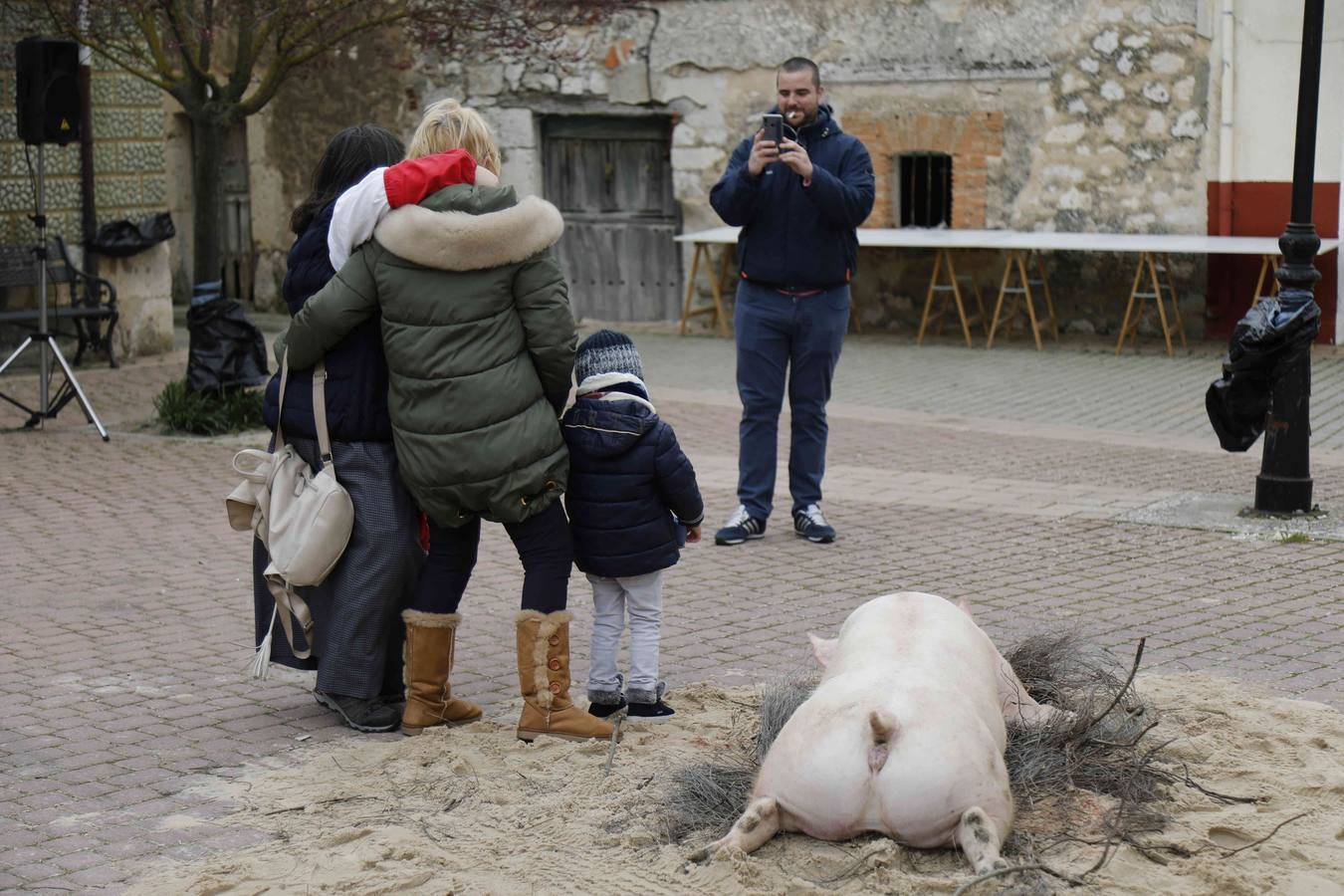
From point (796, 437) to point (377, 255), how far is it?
335 cm

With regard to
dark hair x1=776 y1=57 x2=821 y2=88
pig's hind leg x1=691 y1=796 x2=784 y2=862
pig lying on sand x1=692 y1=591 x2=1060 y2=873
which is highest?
dark hair x1=776 y1=57 x2=821 y2=88

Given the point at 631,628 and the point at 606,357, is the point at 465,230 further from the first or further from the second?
the point at 631,628

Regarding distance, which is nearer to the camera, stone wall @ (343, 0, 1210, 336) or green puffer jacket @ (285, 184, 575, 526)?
green puffer jacket @ (285, 184, 575, 526)

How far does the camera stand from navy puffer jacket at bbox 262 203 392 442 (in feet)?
16.3

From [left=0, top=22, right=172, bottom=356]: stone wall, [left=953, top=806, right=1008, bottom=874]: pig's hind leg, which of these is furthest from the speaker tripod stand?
[left=953, top=806, right=1008, bottom=874]: pig's hind leg

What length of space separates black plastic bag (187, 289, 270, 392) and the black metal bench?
2.88m

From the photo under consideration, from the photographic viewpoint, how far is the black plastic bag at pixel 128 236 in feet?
46.6

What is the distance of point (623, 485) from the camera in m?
4.95

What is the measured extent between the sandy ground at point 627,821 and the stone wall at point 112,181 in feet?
33.9

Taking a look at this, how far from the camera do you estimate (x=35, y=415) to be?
11148 mm

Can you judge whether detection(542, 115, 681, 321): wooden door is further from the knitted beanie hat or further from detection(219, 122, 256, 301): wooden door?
the knitted beanie hat

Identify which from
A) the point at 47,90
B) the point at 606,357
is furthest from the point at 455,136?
the point at 47,90

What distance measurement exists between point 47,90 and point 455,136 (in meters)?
7.48

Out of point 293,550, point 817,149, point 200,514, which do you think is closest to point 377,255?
point 293,550
